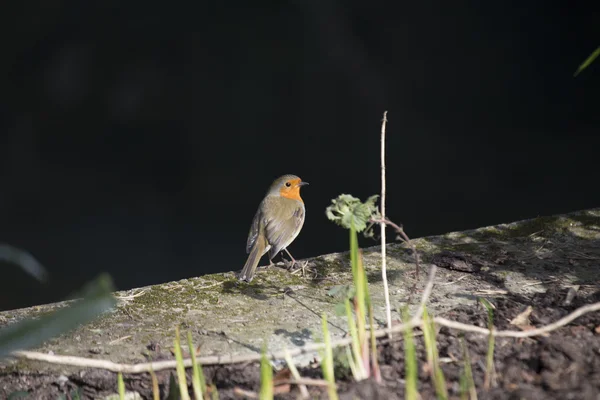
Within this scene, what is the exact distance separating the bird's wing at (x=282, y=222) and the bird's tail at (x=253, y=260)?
0.05 metres

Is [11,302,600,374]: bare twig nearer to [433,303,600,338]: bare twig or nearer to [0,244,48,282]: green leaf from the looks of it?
[433,303,600,338]: bare twig

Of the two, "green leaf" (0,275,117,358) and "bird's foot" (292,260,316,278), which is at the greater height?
"green leaf" (0,275,117,358)

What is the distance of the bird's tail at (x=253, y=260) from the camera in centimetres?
307

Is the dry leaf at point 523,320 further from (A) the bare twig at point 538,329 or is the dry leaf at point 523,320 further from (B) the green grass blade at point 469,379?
(B) the green grass blade at point 469,379

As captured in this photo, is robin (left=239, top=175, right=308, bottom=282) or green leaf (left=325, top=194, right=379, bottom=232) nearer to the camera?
green leaf (left=325, top=194, right=379, bottom=232)

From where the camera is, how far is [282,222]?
4109 millimetres

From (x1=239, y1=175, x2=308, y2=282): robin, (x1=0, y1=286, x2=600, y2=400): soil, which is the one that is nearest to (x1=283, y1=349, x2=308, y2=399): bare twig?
(x1=0, y1=286, x2=600, y2=400): soil

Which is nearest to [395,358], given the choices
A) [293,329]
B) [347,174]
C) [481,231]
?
[293,329]

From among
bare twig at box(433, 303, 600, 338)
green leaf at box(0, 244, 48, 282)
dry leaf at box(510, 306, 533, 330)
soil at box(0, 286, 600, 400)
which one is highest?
green leaf at box(0, 244, 48, 282)

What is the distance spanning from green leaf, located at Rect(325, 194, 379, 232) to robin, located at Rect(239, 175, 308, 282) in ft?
4.42

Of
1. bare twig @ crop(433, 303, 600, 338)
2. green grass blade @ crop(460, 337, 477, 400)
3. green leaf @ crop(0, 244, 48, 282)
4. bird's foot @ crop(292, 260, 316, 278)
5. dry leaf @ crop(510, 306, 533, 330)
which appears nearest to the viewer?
green leaf @ crop(0, 244, 48, 282)

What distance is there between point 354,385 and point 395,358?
1.07ft

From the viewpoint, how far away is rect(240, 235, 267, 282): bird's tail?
10.1 feet

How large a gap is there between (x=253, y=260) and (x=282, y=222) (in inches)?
29.9
